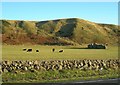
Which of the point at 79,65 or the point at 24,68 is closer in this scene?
the point at 24,68

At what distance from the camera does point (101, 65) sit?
3281 centimetres

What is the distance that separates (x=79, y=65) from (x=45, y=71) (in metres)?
4.23

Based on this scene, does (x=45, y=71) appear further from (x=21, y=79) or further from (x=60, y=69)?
(x=21, y=79)

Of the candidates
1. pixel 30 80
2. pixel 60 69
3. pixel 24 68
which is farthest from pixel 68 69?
pixel 30 80

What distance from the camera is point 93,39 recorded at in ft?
643

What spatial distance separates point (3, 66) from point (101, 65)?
9.53m

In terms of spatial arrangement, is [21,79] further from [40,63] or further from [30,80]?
[40,63]

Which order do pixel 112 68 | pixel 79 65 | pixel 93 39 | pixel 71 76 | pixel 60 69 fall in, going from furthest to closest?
pixel 93 39 → pixel 112 68 → pixel 79 65 → pixel 60 69 → pixel 71 76

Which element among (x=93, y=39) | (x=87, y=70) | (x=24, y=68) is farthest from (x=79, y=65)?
(x=93, y=39)

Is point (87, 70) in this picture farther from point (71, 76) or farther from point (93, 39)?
point (93, 39)

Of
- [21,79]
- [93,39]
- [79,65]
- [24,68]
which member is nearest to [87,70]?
[79,65]

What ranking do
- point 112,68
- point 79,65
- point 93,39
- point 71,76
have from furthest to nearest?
1. point 93,39
2. point 112,68
3. point 79,65
4. point 71,76

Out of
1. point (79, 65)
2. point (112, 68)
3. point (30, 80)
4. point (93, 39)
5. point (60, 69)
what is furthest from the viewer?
point (93, 39)

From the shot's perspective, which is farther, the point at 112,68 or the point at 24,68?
the point at 112,68
